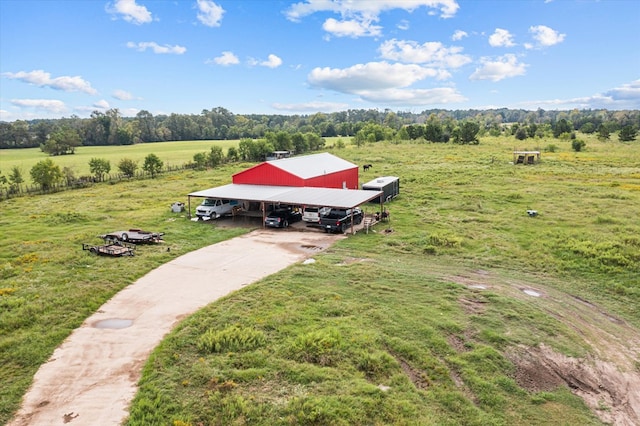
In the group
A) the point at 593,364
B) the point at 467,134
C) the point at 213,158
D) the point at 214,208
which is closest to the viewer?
the point at 593,364

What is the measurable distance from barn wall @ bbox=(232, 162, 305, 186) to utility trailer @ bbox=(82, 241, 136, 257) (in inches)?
542

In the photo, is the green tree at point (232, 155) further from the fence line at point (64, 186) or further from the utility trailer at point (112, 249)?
the utility trailer at point (112, 249)

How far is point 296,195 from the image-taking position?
101 ft

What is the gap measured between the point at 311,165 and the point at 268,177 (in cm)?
581

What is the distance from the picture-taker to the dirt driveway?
9.95m

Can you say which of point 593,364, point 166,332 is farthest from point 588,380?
point 166,332

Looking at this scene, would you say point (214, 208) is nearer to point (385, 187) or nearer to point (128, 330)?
point (385, 187)

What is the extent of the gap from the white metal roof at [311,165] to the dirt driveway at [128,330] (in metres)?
12.1

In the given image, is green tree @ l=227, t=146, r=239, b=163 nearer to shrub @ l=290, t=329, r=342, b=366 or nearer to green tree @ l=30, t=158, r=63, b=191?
green tree @ l=30, t=158, r=63, b=191

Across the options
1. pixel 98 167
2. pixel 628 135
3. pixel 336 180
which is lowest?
pixel 336 180

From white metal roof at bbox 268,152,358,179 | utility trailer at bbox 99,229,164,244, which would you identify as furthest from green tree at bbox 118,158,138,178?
utility trailer at bbox 99,229,164,244

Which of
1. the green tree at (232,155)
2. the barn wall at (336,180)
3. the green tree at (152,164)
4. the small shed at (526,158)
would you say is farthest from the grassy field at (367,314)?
the green tree at (232,155)

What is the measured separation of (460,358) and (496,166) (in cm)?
5120

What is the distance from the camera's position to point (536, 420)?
9906 mm
